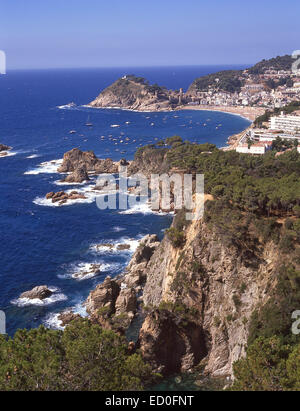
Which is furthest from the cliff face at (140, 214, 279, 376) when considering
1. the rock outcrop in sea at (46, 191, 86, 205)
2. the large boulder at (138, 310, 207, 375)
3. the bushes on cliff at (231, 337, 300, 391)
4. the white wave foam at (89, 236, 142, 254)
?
the rock outcrop in sea at (46, 191, 86, 205)

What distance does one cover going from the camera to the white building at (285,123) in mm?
93131

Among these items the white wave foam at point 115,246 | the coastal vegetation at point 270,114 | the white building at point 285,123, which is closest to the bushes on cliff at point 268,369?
the white wave foam at point 115,246

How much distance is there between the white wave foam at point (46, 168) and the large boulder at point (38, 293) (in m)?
44.3

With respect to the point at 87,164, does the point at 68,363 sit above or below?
below

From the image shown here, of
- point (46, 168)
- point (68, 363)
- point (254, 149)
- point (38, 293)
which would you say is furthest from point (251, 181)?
point (46, 168)

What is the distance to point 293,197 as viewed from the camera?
3244 centimetres

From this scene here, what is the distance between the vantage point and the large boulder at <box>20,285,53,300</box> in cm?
3856

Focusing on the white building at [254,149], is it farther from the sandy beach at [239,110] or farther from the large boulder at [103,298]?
the sandy beach at [239,110]

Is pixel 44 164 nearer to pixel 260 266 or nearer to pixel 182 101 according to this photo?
pixel 260 266

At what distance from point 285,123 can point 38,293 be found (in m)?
76.2

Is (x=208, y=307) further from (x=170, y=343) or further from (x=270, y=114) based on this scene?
(x=270, y=114)

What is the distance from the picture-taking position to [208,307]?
103ft

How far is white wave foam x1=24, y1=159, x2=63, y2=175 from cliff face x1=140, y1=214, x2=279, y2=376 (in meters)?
53.8
